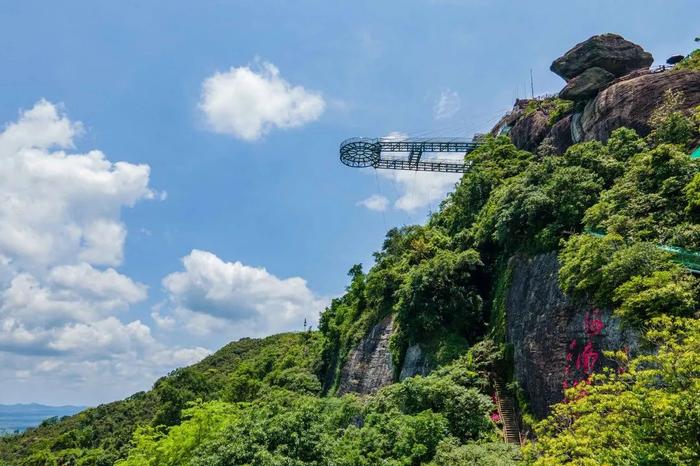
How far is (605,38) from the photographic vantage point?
123 feet

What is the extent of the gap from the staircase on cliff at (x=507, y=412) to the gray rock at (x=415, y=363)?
5.08 meters

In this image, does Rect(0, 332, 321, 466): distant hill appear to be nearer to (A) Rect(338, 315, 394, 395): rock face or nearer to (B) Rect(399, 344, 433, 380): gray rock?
(A) Rect(338, 315, 394, 395): rock face

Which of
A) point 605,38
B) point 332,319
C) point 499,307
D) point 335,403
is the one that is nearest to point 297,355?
point 332,319

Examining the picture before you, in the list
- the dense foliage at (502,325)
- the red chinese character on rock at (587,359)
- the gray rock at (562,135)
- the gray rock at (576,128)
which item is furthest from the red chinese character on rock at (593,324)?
the gray rock at (562,135)

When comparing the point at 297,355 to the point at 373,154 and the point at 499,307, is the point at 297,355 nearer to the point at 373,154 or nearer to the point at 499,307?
the point at 373,154

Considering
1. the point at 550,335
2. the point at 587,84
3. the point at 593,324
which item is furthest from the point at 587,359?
the point at 587,84

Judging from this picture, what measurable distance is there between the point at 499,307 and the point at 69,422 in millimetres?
90530

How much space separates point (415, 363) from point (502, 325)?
20.9ft

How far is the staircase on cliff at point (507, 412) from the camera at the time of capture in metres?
20.0

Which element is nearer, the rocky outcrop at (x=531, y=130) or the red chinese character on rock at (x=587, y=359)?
the red chinese character on rock at (x=587, y=359)

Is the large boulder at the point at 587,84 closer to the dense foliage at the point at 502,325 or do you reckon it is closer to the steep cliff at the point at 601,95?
the steep cliff at the point at 601,95

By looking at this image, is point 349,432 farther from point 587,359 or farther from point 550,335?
point 587,359

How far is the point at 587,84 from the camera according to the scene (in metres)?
34.2

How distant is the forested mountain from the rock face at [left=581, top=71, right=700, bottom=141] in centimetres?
13
